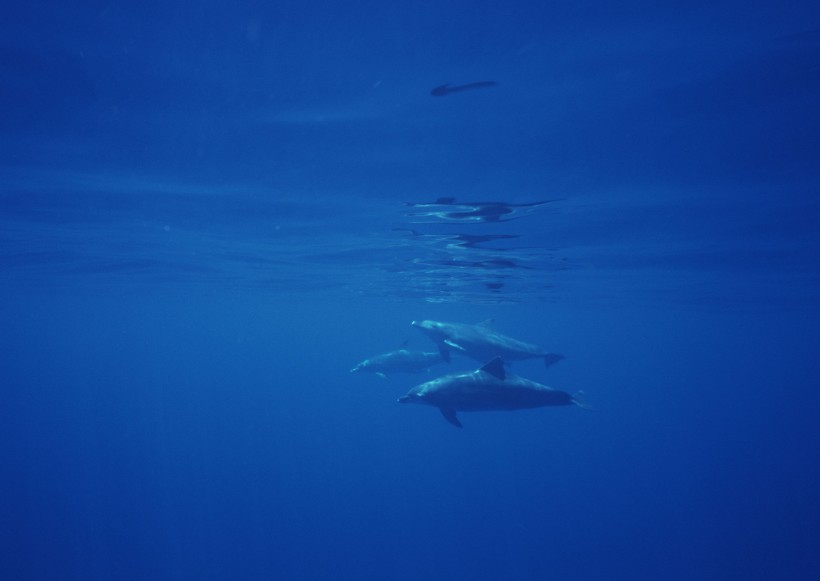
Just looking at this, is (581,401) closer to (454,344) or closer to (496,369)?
(496,369)

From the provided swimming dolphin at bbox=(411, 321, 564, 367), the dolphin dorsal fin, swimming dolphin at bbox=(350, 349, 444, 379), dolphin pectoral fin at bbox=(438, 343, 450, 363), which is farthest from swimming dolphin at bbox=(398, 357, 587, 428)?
swimming dolphin at bbox=(350, 349, 444, 379)

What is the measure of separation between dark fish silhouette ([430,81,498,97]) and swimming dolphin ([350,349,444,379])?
1528cm

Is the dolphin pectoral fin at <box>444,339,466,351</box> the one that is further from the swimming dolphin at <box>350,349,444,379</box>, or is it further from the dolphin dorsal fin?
the dolphin dorsal fin

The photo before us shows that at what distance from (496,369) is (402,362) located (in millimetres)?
11129

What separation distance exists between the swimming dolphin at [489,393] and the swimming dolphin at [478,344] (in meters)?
5.06

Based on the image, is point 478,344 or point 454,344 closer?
point 478,344

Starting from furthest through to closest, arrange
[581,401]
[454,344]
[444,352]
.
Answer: [444,352] < [454,344] < [581,401]

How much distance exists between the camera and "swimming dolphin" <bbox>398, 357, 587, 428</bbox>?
11.9 meters

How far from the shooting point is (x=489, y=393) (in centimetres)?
1191

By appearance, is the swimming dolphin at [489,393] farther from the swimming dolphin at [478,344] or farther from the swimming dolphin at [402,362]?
the swimming dolphin at [402,362]

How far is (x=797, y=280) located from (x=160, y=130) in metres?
29.4

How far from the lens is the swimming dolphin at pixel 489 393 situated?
1191cm

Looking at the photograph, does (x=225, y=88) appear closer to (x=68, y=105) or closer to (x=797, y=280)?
Answer: (x=68, y=105)

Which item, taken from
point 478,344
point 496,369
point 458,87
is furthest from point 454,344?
point 458,87
